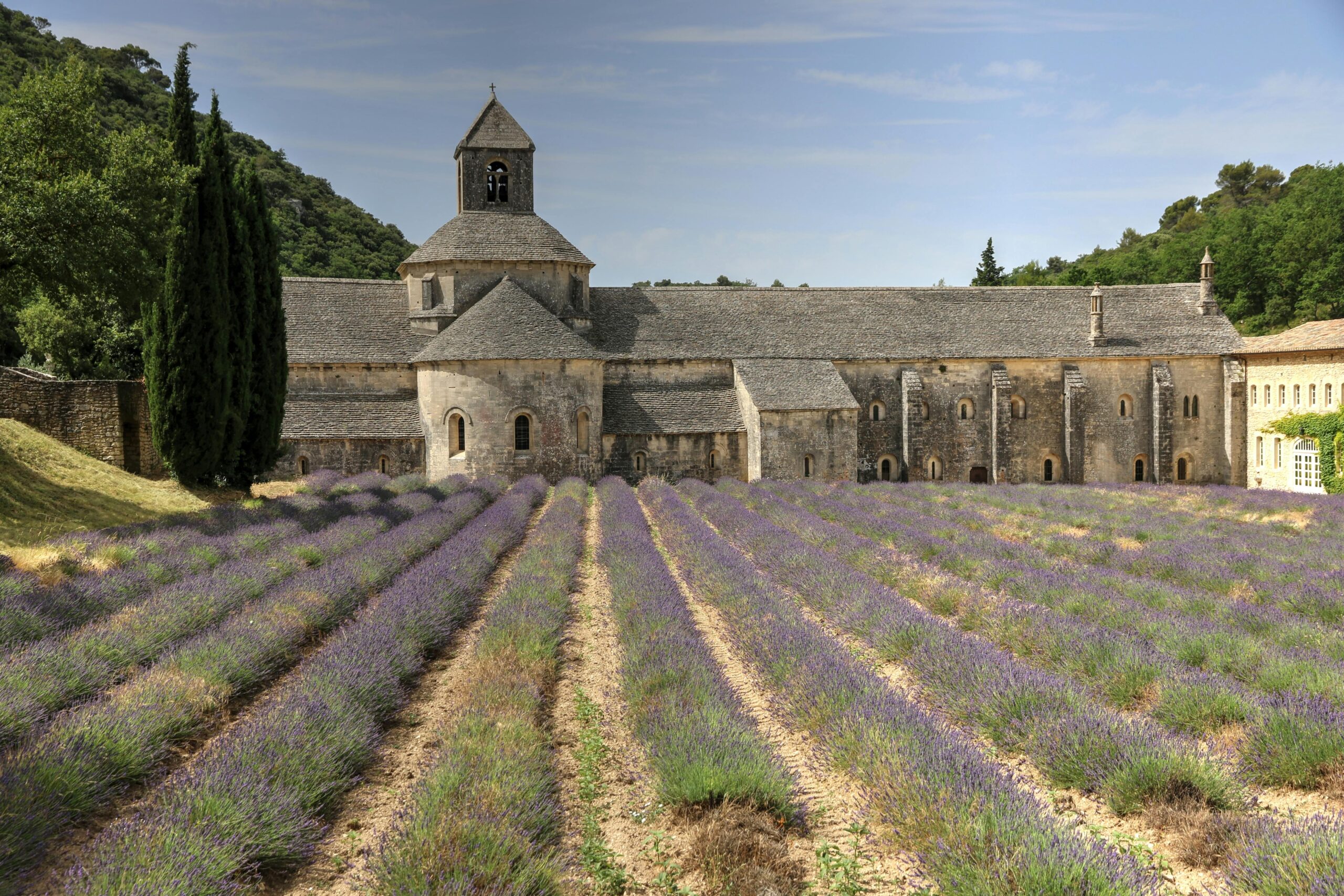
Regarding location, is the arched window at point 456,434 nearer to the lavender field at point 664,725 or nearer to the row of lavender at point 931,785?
the lavender field at point 664,725

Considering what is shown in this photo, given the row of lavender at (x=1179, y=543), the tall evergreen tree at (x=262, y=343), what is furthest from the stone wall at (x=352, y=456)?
the row of lavender at (x=1179, y=543)

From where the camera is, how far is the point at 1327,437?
28672mm

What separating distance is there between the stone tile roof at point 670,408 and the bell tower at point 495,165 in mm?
9159

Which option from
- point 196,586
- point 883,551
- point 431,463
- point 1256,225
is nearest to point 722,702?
point 196,586

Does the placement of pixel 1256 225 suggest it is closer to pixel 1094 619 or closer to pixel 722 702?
pixel 1094 619

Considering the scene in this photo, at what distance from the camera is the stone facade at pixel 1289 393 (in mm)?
29219

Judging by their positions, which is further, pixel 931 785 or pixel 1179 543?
pixel 1179 543

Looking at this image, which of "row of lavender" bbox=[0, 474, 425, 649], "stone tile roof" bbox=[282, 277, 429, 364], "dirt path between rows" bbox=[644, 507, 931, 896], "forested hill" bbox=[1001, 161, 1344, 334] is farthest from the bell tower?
"forested hill" bbox=[1001, 161, 1344, 334]

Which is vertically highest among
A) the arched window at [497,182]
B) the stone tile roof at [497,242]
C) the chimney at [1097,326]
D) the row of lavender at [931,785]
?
the arched window at [497,182]

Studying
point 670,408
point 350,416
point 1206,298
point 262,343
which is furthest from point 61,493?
point 1206,298

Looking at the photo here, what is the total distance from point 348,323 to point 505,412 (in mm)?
8700

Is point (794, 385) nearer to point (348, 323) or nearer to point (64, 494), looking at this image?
point (348, 323)

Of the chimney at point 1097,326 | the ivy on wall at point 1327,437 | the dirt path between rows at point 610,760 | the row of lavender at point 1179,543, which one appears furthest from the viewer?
the chimney at point 1097,326

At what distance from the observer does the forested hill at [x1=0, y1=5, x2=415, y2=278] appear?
55.1m
